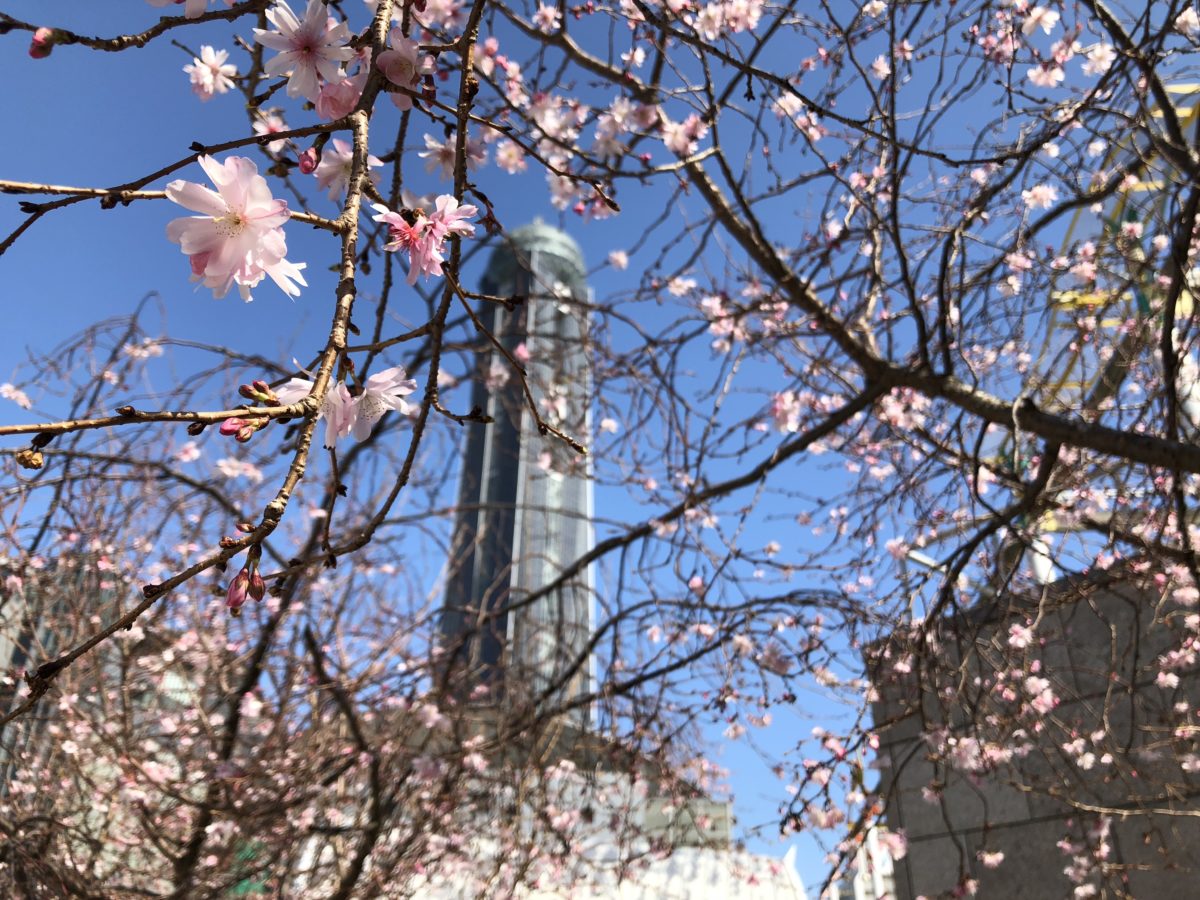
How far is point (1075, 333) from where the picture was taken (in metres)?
3.39

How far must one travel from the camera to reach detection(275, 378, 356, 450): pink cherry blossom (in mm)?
766

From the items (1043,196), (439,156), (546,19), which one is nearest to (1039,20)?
(1043,196)

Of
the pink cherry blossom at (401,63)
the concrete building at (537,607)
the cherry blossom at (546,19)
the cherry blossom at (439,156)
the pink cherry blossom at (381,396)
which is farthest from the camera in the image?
the concrete building at (537,607)

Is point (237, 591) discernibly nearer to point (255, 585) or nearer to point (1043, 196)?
point (255, 585)

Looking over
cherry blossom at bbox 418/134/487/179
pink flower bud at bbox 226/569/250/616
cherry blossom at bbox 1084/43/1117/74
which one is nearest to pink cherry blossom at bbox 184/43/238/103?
cherry blossom at bbox 418/134/487/179

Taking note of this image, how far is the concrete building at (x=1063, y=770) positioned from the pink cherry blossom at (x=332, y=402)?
2.65m

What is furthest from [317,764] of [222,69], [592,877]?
[592,877]

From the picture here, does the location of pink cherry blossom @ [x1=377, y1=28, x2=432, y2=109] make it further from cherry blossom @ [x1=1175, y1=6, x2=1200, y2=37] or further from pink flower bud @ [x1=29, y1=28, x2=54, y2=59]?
cherry blossom @ [x1=1175, y1=6, x2=1200, y2=37]

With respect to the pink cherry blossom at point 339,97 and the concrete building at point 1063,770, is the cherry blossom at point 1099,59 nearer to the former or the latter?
the concrete building at point 1063,770

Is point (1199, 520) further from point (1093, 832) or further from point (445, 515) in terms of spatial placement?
point (445, 515)

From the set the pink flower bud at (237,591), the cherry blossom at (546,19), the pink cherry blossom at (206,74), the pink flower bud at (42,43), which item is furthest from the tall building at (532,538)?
Result: the pink flower bud at (237,591)

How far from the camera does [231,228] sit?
0.75m

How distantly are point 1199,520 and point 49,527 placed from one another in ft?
14.9

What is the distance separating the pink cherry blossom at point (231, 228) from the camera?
28.3 inches
